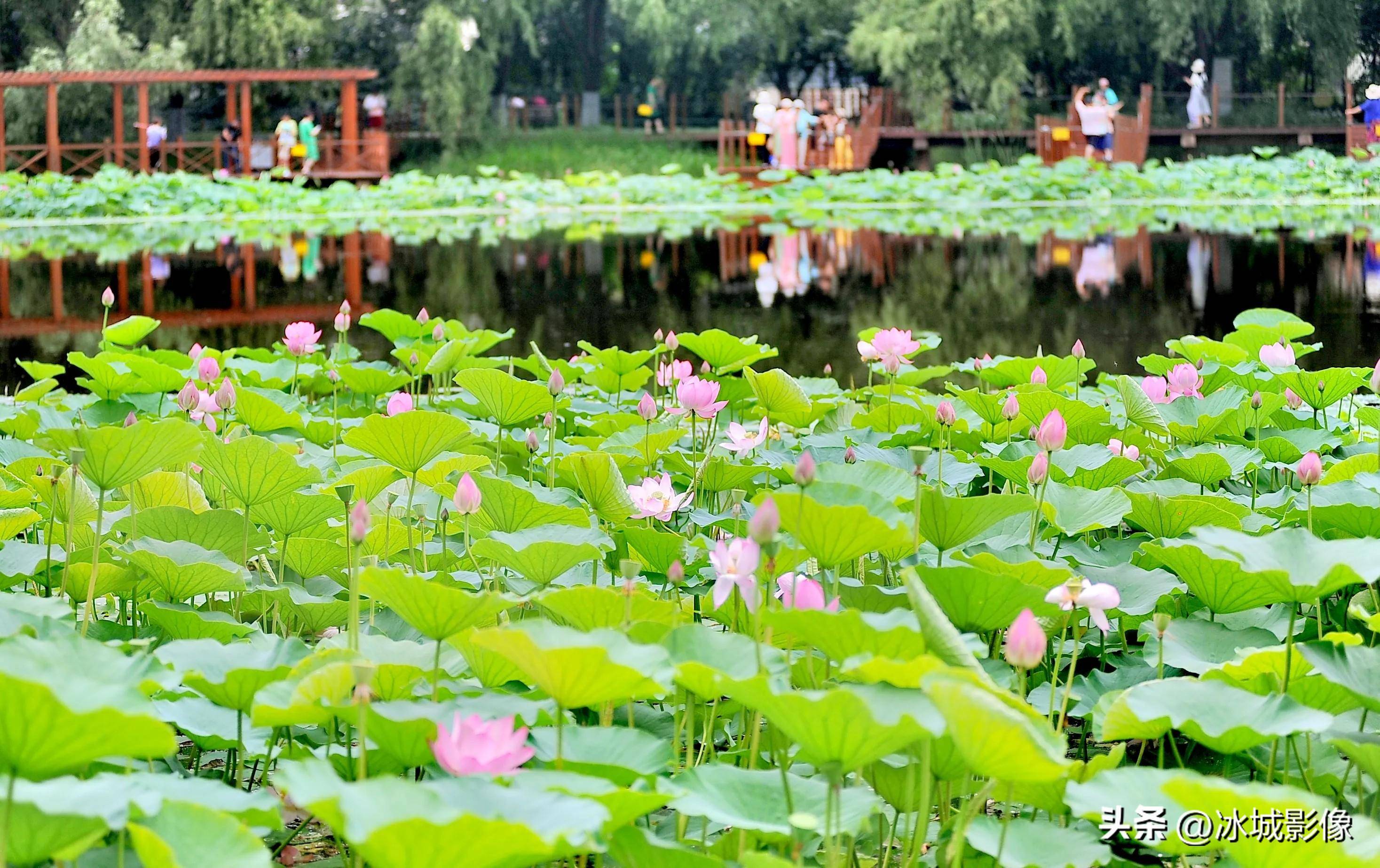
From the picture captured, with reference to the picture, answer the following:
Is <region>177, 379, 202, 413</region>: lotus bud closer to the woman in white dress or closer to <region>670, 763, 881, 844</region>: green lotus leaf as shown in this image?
<region>670, 763, 881, 844</region>: green lotus leaf

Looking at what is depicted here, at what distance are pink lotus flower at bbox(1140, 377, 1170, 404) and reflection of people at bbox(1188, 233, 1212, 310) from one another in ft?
15.2

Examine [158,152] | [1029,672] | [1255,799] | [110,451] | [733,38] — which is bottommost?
[1029,672]

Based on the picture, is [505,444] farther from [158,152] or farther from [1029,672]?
[158,152]

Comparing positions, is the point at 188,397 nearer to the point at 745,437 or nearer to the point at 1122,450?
the point at 745,437

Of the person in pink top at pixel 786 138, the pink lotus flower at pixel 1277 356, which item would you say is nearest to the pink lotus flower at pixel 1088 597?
the pink lotus flower at pixel 1277 356

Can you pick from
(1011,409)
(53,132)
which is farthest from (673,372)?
(53,132)

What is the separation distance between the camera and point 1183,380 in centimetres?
284

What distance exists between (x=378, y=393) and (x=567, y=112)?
25.0 m

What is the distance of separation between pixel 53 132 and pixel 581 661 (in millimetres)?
19281

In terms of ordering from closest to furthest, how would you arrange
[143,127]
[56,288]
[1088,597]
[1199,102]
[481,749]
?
[481,749] < [1088,597] < [56,288] < [143,127] < [1199,102]

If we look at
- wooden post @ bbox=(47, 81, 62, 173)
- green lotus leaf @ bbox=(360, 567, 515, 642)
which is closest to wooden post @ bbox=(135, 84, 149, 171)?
wooden post @ bbox=(47, 81, 62, 173)

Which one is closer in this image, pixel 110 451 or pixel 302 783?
pixel 302 783

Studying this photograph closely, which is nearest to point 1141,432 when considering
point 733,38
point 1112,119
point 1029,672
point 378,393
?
point 1029,672

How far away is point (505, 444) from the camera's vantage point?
9.29 feet
